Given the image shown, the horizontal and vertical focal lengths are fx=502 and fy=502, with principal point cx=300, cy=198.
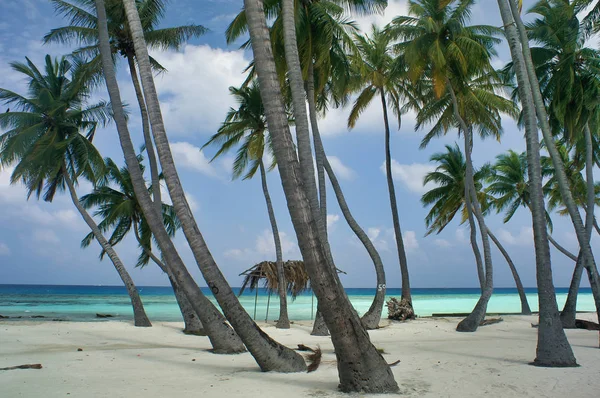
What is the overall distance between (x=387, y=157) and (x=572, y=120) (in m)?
6.50

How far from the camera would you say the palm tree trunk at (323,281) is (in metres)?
6.18

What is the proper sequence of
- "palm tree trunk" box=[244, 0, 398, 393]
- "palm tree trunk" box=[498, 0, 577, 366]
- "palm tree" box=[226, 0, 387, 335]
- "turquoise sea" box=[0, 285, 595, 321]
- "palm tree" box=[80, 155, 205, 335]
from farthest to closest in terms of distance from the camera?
"turquoise sea" box=[0, 285, 595, 321], "palm tree" box=[80, 155, 205, 335], "palm tree" box=[226, 0, 387, 335], "palm tree trunk" box=[498, 0, 577, 366], "palm tree trunk" box=[244, 0, 398, 393]

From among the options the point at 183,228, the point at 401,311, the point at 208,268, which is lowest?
the point at 401,311

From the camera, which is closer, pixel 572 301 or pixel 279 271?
pixel 572 301

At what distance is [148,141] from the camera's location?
14.6 metres

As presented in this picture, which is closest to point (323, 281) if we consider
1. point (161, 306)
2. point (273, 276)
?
point (273, 276)

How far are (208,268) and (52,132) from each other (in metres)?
14.5

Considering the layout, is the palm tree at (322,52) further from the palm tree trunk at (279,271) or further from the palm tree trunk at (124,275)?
the palm tree trunk at (124,275)

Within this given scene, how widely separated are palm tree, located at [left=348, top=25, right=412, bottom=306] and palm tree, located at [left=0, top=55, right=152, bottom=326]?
1007cm

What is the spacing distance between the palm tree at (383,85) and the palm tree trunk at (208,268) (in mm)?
9764

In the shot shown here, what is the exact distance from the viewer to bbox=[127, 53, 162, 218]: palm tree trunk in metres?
14.5

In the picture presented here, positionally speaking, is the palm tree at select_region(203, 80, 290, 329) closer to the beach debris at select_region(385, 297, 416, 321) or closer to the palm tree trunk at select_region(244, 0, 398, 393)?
the beach debris at select_region(385, 297, 416, 321)

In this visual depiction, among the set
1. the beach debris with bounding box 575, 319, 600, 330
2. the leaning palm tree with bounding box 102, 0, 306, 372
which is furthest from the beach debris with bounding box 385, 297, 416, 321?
the leaning palm tree with bounding box 102, 0, 306, 372

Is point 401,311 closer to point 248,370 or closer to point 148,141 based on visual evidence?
point 148,141
